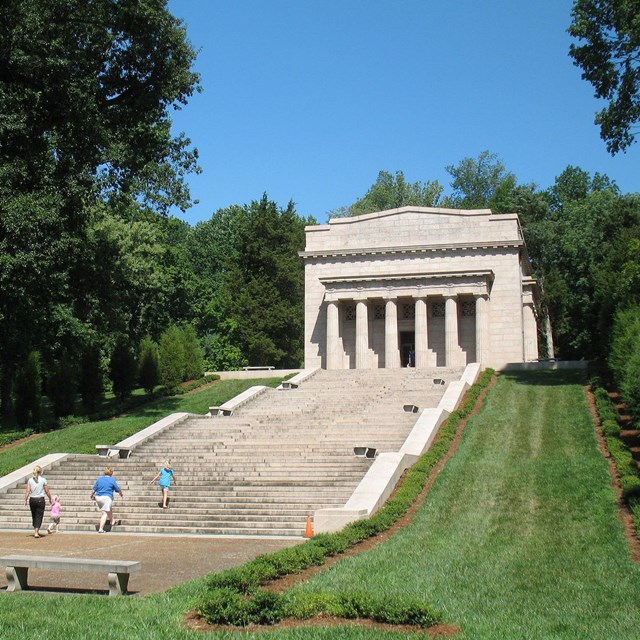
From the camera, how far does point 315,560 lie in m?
13.1

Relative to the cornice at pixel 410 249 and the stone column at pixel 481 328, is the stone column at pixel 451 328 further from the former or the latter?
A: the cornice at pixel 410 249

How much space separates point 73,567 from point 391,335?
118 feet


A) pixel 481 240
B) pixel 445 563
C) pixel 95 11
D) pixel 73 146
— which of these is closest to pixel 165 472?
pixel 445 563

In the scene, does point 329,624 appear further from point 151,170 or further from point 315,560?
point 151,170

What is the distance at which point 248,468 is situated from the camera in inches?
925

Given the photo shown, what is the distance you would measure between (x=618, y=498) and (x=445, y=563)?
7.06m

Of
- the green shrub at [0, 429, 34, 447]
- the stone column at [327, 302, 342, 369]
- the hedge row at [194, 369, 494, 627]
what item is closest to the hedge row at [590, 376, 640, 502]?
the hedge row at [194, 369, 494, 627]

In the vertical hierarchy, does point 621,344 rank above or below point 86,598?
above

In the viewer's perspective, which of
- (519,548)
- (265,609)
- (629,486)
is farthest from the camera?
(629,486)

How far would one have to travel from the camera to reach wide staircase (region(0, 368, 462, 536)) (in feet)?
65.0

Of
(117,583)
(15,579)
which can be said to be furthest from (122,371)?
(117,583)

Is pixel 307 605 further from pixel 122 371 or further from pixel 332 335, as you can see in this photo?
pixel 332 335

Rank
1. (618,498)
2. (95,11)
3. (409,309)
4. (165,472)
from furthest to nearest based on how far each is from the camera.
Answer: (409,309) → (95,11) → (165,472) → (618,498)

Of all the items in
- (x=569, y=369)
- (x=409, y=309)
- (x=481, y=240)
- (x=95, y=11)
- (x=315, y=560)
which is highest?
(x=95, y=11)
